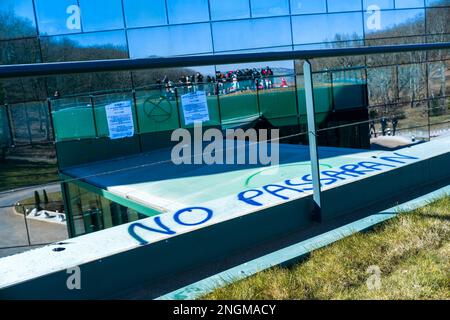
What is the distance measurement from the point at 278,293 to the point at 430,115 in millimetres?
15975

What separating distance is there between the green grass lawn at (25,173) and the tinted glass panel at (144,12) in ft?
13.2

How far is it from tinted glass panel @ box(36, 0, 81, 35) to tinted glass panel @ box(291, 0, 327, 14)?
227 inches

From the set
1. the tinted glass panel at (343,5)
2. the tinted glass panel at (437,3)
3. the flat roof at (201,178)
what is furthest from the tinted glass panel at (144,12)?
the tinted glass panel at (437,3)

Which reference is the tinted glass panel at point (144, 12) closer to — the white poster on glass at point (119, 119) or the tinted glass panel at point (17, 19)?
the tinted glass panel at point (17, 19)

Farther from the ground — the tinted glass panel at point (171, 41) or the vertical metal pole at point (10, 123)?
the tinted glass panel at point (171, 41)

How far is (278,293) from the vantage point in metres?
1.74

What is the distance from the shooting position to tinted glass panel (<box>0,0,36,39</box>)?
11.4 m

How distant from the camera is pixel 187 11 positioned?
40.9ft

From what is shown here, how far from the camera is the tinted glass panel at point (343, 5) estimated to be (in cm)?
1389

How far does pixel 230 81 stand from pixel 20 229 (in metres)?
6.53

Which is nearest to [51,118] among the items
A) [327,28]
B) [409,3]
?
[327,28]

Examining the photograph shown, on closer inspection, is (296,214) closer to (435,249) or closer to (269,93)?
(435,249)

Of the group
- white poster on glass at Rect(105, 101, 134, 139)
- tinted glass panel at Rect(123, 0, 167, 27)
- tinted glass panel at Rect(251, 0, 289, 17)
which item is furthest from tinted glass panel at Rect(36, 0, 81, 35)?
tinted glass panel at Rect(251, 0, 289, 17)
